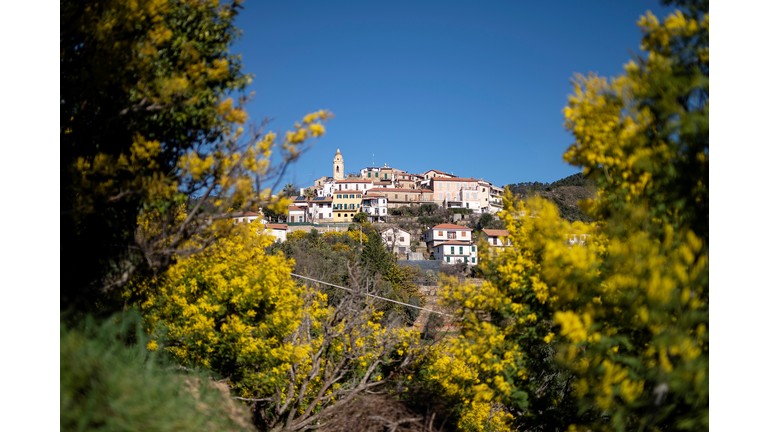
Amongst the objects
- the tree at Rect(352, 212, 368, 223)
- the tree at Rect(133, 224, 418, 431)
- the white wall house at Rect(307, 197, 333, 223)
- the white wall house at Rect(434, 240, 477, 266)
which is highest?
the white wall house at Rect(307, 197, 333, 223)

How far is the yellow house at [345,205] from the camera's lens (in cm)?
8169

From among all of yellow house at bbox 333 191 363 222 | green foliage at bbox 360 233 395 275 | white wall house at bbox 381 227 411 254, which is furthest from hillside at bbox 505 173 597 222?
yellow house at bbox 333 191 363 222

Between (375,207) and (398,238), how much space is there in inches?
583

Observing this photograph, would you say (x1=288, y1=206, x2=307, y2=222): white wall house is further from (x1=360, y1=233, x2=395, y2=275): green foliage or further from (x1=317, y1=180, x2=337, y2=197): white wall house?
(x1=360, y1=233, x2=395, y2=275): green foliage

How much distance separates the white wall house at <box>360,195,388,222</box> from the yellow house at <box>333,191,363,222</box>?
1.71 meters

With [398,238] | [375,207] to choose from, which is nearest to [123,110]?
[398,238]

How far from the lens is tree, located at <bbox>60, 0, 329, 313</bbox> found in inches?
144

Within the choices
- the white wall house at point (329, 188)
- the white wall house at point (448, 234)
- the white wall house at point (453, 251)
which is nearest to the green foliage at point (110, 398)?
the white wall house at point (453, 251)

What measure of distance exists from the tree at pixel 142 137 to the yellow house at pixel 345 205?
76311mm

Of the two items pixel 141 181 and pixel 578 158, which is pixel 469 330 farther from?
pixel 141 181

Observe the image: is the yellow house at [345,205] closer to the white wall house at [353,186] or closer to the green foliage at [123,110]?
the white wall house at [353,186]

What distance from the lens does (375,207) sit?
3167 inches

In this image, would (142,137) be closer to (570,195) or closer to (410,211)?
(570,195)

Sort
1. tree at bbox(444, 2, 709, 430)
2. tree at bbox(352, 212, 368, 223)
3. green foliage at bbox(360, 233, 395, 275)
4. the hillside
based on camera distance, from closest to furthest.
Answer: tree at bbox(444, 2, 709, 430)
the hillside
green foliage at bbox(360, 233, 395, 275)
tree at bbox(352, 212, 368, 223)
